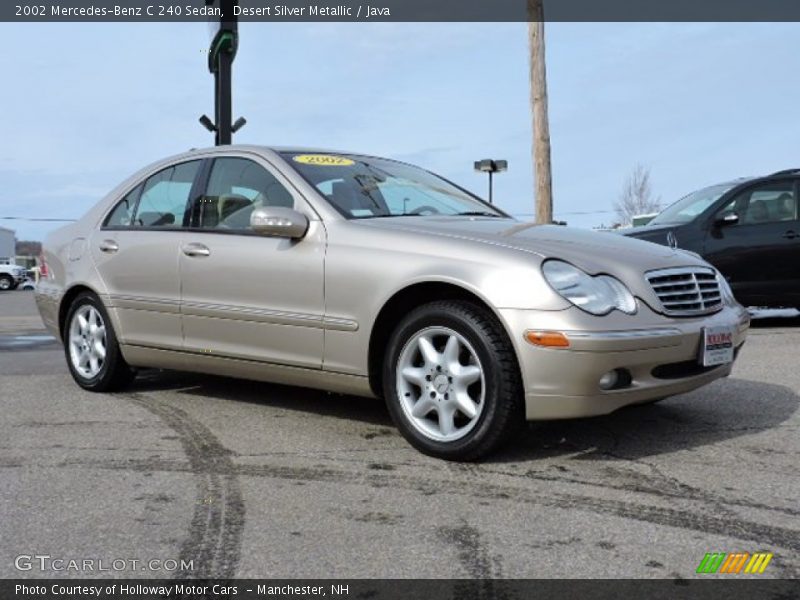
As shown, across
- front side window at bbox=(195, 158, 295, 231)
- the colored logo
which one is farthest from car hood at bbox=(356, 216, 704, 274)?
the colored logo

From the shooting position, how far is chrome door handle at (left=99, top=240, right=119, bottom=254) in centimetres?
527

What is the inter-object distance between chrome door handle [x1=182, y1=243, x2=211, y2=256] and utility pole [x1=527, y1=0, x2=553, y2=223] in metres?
8.98

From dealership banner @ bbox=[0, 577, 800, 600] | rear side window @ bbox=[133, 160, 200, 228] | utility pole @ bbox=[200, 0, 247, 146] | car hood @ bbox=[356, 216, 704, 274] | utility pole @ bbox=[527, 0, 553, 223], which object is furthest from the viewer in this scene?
utility pole @ bbox=[527, 0, 553, 223]

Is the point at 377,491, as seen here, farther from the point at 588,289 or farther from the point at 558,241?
the point at 558,241

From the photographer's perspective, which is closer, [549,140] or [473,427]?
[473,427]

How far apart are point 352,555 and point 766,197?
7.84m

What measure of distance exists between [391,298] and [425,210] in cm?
92

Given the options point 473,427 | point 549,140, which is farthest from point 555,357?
point 549,140

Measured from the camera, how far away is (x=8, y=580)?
2.49 meters

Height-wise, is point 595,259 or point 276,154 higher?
point 276,154

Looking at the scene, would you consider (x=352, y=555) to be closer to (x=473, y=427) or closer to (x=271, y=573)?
(x=271, y=573)

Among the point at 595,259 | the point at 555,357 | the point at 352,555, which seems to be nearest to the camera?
the point at 352,555

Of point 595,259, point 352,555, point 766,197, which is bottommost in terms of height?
point 352,555

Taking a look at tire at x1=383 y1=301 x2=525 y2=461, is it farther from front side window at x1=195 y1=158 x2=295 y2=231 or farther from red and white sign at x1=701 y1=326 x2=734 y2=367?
front side window at x1=195 y1=158 x2=295 y2=231
